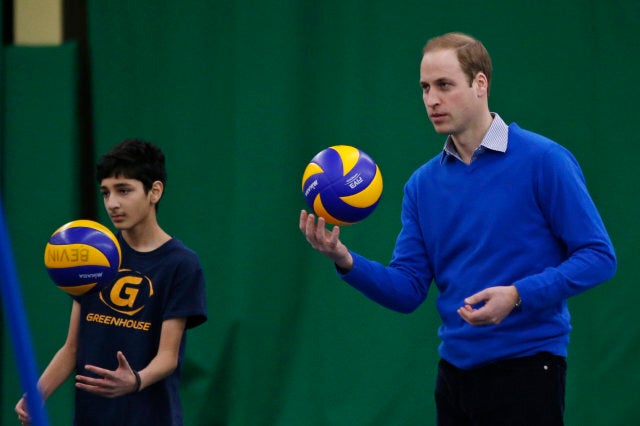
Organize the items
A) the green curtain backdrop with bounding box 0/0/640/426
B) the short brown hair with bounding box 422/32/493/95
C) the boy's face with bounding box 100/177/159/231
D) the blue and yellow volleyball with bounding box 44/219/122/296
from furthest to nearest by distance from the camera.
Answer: the green curtain backdrop with bounding box 0/0/640/426
the boy's face with bounding box 100/177/159/231
the blue and yellow volleyball with bounding box 44/219/122/296
the short brown hair with bounding box 422/32/493/95

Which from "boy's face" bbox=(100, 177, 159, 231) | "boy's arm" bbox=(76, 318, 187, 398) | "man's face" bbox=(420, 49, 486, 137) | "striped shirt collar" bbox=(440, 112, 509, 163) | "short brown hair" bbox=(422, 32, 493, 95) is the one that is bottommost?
"boy's arm" bbox=(76, 318, 187, 398)

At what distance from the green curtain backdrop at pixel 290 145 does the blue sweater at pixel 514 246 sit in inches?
84.1

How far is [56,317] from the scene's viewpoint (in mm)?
4906

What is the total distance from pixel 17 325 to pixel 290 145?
352cm

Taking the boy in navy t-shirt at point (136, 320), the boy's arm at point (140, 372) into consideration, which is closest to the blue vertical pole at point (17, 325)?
the boy's arm at point (140, 372)

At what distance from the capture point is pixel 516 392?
2516 mm

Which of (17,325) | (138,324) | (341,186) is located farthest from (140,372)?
(17,325)

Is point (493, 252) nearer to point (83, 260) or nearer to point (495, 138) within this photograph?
point (495, 138)

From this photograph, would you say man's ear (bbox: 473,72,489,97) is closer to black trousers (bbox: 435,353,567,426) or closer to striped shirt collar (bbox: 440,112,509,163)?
striped shirt collar (bbox: 440,112,509,163)

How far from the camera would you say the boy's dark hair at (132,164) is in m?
3.11

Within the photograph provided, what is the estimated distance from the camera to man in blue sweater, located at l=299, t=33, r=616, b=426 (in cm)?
248

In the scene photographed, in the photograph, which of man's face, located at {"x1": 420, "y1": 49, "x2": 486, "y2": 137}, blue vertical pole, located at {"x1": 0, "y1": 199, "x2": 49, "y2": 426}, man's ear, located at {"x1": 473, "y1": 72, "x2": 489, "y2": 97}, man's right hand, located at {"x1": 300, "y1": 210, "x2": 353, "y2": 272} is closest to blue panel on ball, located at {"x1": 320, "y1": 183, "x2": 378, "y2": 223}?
man's right hand, located at {"x1": 300, "y1": 210, "x2": 353, "y2": 272}

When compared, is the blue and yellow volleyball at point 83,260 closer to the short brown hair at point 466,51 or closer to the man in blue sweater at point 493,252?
the man in blue sweater at point 493,252

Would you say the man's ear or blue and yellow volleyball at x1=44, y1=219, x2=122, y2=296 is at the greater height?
the man's ear
